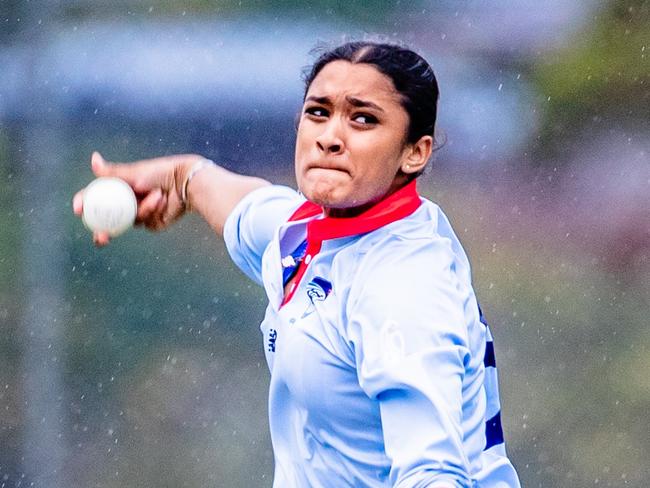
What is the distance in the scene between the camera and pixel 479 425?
2574 millimetres

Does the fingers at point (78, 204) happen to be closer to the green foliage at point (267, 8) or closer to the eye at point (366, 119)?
the eye at point (366, 119)

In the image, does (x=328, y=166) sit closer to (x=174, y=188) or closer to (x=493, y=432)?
(x=493, y=432)

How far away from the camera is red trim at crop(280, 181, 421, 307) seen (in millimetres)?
2609

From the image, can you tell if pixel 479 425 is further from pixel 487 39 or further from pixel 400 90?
pixel 487 39

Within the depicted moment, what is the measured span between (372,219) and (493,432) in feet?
1.52

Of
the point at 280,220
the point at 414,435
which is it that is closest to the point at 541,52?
the point at 280,220

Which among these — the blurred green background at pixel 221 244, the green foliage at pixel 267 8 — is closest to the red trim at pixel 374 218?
the blurred green background at pixel 221 244

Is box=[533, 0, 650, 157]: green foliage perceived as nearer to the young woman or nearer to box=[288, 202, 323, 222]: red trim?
box=[288, 202, 323, 222]: red trim

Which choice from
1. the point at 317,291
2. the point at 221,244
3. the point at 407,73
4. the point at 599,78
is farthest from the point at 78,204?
the point at 599,78

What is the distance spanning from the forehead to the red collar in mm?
174

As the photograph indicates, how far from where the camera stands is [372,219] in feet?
→ 8.55

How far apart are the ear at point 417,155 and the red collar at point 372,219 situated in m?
0.04

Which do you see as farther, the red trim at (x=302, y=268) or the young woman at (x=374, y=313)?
the red trim at (x=302, y=268)

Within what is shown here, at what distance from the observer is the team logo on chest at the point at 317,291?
8.48 feet
